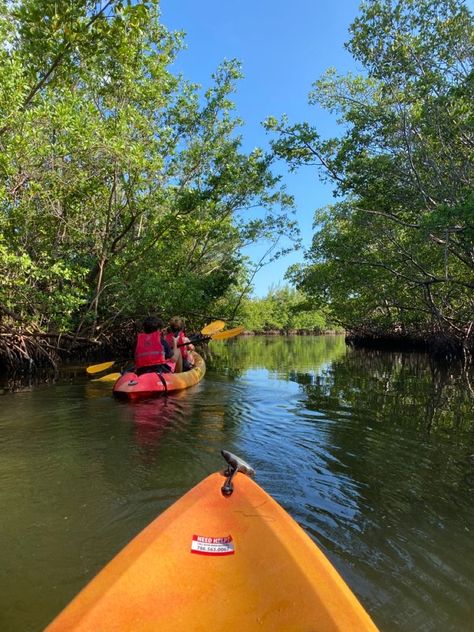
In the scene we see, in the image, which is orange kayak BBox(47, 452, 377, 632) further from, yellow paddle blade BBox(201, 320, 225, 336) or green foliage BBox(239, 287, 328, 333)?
green foliage BBox(239, 287, 328, 333)

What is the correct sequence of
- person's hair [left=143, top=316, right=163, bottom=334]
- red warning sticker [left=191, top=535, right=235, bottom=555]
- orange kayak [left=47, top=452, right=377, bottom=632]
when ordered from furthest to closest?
1. person's hair [left=143, top=316, right=163, bottom=334]
2. red warning sticker [left=191, top=535, right=235, bottom=555]
3. orange kayak [left=47, top=452, right=377, bottom=632]

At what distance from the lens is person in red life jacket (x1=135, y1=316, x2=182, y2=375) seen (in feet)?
27.6

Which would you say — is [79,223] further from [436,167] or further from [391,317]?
[391,317]

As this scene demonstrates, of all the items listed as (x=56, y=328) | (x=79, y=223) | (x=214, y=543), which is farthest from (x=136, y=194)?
Result: (x=214, y=543)

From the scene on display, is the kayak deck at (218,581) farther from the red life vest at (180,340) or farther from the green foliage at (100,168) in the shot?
the red life vest at (180,340)

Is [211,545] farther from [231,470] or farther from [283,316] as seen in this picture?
[283,316]

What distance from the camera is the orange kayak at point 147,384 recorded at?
8086 mm

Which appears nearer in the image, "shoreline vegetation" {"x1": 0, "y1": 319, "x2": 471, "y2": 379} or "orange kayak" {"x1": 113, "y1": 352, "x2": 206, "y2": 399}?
"orange kayak" {"x1": 113, "y1": 352, "x2": 206, "y2": 399}

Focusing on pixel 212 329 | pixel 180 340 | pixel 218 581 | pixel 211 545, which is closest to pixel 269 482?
pixel 211 545

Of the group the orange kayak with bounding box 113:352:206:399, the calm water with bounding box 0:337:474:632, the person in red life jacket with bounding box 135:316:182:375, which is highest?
the person in red life jacket with bounding box 135:316:182:375

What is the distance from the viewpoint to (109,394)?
899 centimetres

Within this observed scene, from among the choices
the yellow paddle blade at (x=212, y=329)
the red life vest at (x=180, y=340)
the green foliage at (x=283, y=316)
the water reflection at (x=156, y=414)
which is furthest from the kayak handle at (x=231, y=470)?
the green foliage at (x=283, y=316)

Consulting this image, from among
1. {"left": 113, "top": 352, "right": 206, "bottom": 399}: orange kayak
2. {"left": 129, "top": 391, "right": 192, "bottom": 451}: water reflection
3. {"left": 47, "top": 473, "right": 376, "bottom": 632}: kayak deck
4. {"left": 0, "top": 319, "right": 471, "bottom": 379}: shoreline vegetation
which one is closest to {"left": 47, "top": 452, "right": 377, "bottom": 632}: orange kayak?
{"left": 47, "top": 473, "right": 376, "bottom": 632}: kayak deck

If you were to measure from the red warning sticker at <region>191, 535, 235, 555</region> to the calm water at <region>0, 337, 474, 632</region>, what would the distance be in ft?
2.73
